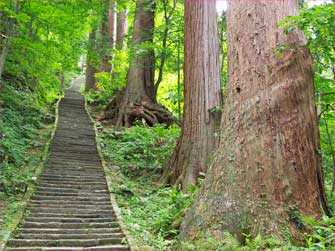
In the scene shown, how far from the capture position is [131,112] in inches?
570

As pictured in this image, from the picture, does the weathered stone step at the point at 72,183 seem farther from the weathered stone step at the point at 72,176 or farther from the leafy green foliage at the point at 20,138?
the leafy green foliage at the point at 20,138

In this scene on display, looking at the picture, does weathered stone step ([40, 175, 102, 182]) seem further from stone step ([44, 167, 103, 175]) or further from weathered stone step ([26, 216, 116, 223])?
weathered stone step ([26, 216, 116, 223])

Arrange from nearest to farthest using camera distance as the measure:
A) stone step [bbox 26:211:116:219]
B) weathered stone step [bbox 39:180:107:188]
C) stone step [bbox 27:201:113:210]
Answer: stone step [bbox 26:211:116:219] < stone step [bbox 27:201:113:210] < weathered stone step [bbox 39:180:107:188]

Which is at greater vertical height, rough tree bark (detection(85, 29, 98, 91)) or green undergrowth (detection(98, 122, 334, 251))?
rough tree bark (detection(85, 29, 98, 91))

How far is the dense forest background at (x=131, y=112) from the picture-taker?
14.8ft

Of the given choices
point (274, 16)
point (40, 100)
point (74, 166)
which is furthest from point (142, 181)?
point (40, 100)

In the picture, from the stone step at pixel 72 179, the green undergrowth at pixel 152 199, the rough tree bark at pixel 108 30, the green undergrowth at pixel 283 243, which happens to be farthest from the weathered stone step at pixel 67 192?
the rough tree bark at pixel 108 30

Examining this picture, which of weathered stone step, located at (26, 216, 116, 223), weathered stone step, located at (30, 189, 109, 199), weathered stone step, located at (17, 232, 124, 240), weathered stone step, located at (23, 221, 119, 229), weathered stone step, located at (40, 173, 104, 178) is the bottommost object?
weathered stone step, located at (17, 232, 124, 240)

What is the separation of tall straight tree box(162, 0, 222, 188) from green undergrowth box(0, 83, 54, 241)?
3.71 metres

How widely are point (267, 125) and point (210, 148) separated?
12.2 ft

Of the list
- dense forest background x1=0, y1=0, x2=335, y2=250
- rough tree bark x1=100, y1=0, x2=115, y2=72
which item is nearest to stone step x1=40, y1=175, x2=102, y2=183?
dense forest background x1=0, y1=0, x2=335, y2=250

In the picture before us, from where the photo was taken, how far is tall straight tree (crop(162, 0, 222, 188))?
8.26 m

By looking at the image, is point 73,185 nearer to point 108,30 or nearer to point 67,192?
point 67,192

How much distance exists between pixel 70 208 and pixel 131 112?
7261 millimetres
